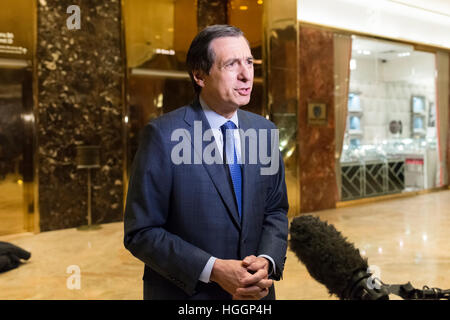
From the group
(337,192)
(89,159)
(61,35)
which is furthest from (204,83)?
(337,192)

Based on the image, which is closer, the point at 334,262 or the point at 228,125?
the point at 334,262

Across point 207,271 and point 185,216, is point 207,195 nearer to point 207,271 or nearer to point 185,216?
point 185,216

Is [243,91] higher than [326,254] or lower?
higher

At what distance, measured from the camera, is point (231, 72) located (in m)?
0.98

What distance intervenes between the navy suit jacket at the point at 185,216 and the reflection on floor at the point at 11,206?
17.1ft

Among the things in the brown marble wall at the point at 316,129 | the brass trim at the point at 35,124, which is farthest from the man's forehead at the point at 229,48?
the brown marble wall at the point at 316,129

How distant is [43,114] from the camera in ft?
19.0

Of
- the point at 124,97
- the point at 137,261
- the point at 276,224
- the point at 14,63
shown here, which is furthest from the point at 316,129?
the point at 276,224

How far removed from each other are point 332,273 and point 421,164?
32.6ft

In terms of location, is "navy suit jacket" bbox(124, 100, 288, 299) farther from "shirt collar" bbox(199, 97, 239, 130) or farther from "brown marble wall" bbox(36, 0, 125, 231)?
"brown marble wall" bbox(36, 0, 125, 231)

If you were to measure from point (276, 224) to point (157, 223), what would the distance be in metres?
0.33

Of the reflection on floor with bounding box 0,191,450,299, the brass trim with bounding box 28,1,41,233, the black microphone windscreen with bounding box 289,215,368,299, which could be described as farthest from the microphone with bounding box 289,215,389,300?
the brass trim with bounding box 28,1,41,233

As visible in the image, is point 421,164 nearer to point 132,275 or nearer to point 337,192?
point 337,192

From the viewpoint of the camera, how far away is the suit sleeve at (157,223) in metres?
0.99
